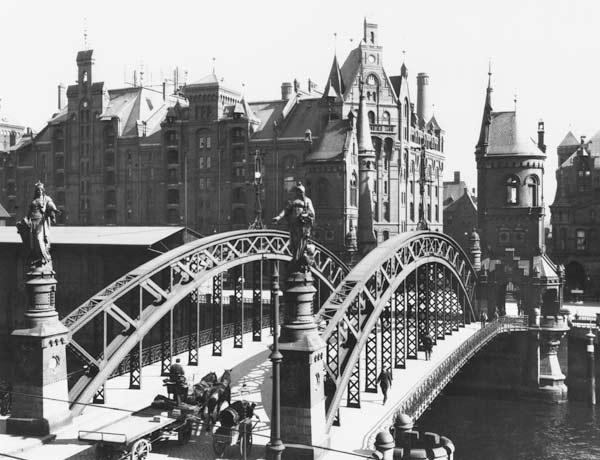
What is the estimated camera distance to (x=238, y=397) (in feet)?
92.4

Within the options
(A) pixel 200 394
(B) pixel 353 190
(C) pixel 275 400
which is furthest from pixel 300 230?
(B) pixel 353 190

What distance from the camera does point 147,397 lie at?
89.5 ft

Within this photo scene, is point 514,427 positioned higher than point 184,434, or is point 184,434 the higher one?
point 184,434

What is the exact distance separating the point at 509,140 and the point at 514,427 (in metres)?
31.1

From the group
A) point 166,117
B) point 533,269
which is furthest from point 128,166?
point 533,269

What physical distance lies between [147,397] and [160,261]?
5.00 meters

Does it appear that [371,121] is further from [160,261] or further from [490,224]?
[160,261]

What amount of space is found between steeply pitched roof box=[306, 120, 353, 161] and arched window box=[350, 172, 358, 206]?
2.89 metres

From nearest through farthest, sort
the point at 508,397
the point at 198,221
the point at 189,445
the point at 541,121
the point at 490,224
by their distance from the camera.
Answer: the point at 189,445 → the point at 508,397 → the point at 490,224 → the point at 541,121 → the point at 198,221

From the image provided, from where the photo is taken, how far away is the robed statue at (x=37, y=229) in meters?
21.8

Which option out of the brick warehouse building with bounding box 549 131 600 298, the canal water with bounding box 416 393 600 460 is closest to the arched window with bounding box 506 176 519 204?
the brick warehouse building with bounding box 549 131 600 298

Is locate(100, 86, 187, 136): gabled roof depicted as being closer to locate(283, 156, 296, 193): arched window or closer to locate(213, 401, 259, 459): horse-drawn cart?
locate(283, 156, 296, 193): arched window

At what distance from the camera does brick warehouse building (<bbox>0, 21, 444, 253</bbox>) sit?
71188 millimetres

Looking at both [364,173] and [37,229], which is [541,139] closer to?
[364,173]
